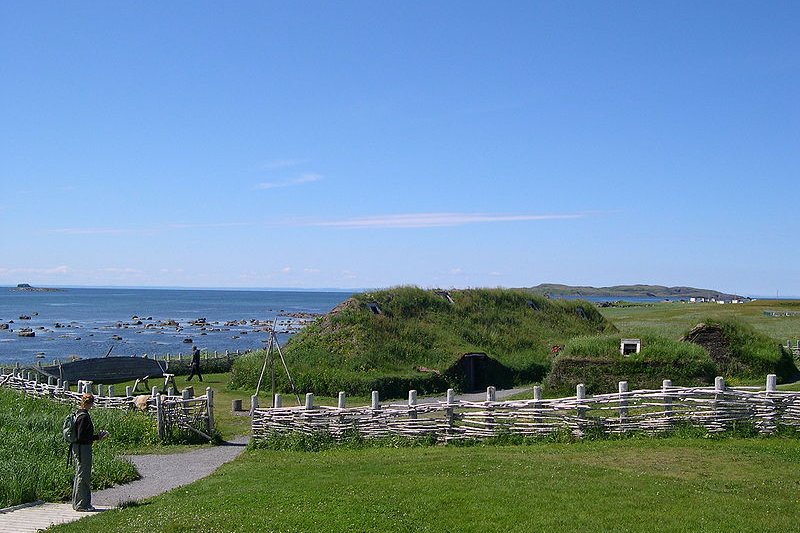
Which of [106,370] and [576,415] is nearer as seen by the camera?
[576,415]

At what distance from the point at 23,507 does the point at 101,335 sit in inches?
3498

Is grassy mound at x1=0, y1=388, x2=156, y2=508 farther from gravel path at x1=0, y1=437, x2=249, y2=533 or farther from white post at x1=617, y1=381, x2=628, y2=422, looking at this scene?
white post at x1=617, y1=381, x2=628, y2=422

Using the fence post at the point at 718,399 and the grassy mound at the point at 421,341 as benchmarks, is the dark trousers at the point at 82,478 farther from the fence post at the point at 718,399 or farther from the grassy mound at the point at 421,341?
the grassy mound at the point at 421,341

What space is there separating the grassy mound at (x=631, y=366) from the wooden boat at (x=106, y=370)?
71.3ft

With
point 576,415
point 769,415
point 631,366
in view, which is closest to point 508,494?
point 576,415

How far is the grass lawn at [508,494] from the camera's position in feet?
38.7

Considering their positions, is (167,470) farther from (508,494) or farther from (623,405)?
(623,405)

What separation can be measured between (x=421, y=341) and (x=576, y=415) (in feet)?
64.1

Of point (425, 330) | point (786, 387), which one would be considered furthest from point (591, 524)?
point (425, 330)

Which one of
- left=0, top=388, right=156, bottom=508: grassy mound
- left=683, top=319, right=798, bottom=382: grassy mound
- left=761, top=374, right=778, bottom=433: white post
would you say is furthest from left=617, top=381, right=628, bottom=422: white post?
left=683, top=319, right=798, bottom=382: grassy mound

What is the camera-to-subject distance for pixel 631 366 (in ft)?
101

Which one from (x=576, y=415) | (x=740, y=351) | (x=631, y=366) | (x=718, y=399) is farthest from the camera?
(x=740, y=351)

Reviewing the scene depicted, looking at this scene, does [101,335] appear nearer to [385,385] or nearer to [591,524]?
[385,385]

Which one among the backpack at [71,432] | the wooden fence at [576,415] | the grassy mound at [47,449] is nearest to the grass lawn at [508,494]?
the wooden fence at [576,415]
